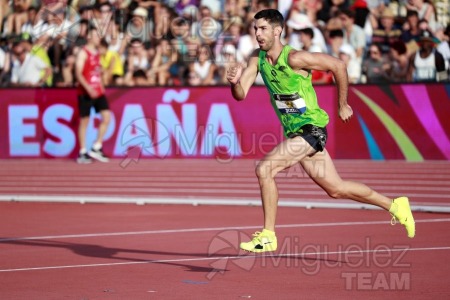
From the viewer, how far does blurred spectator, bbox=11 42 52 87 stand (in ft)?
71.2

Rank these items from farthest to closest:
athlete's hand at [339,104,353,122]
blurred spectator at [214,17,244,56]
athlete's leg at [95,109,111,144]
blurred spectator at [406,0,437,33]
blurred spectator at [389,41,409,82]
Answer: blurred spectator at [214,17,244,56]
athlete's leg at [95,109,111,144]
blurred spectator at [406,0,437,33]
blurred spectator at [389,41,409,82]
athlete's hand at [339,104,353,122]

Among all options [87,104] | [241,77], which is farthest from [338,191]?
[87,104]

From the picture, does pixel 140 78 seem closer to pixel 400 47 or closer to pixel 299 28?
pixel 299 28

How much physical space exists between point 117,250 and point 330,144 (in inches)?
371

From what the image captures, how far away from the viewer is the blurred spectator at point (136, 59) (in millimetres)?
21312

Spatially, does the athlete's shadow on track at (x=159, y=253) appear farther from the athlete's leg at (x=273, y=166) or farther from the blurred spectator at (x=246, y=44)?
the blurred spectator at (x=246, y=44)

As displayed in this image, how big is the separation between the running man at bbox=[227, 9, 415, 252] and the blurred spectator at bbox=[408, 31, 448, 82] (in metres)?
9.64

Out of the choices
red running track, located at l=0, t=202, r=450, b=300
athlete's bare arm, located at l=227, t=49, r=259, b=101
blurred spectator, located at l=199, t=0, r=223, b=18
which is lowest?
red running track, located at l=0, t=202, r=450, b=300

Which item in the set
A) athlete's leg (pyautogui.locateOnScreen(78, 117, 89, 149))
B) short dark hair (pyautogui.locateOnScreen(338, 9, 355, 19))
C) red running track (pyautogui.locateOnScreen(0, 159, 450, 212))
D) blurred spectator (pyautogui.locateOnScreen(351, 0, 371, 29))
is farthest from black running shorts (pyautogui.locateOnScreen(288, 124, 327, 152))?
athlete's leg (pyautogui.locateOnScreen(78, 117, 89, 149))

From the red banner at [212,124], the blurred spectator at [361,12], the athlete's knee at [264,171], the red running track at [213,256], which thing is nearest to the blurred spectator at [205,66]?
the red banner at [212,124]

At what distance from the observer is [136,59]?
2144 centimetres

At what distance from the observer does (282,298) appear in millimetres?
7797

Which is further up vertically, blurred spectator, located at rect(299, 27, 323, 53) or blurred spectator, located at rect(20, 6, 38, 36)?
blurred spectator, located at rect(20, 6, 38, 36)

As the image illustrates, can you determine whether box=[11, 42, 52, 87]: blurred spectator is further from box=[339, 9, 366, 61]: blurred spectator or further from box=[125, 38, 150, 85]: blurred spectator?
box=[339, 9, 366, 61]: blurred spectator
